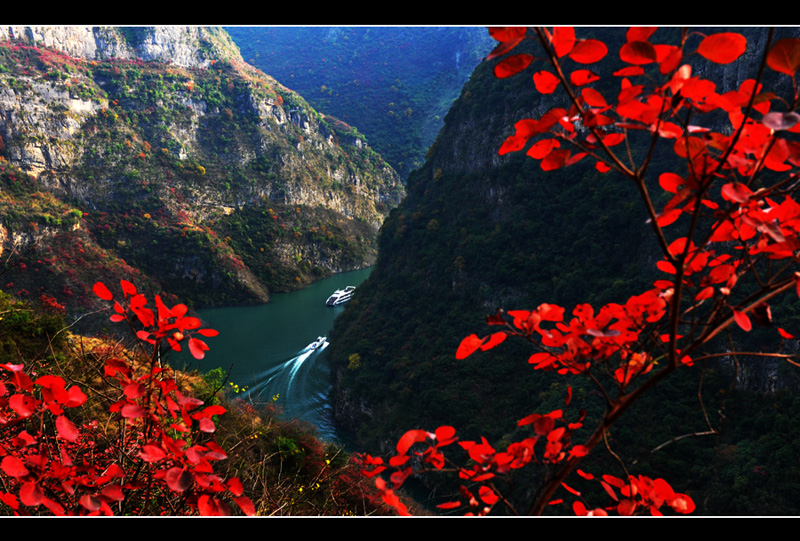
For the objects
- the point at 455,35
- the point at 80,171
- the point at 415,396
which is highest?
the point at 455,35

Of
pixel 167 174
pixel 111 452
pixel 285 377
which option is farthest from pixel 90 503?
pixel 167 174

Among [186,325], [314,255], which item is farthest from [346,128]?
[186,325]

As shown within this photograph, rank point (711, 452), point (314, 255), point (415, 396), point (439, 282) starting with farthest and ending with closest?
point (314, 255) < point (439, 282) < point (415, 396) < point (711, 452)

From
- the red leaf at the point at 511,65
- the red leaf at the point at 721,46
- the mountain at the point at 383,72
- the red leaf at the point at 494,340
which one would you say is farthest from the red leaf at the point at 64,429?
the mountain at the point at 383,72

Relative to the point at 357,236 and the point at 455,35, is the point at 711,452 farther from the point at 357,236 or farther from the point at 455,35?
the point at 455,35

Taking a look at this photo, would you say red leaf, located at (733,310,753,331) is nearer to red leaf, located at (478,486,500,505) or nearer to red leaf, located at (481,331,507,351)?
red leaf, located at (481,331,507,351)

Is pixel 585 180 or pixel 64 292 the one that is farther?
pixel 64 292

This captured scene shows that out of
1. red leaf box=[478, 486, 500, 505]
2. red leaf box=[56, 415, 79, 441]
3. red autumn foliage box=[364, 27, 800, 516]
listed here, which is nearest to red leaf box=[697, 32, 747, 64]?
red autumn foliage box=[364, 27, 800, 516]
